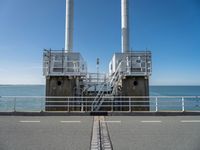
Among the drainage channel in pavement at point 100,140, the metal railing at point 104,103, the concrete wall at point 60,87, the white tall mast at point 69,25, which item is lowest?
the drainage channel in pavement at point 100,140

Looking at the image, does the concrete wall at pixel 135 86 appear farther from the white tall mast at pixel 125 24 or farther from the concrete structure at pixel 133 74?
the white tall mast at pixel 125 24

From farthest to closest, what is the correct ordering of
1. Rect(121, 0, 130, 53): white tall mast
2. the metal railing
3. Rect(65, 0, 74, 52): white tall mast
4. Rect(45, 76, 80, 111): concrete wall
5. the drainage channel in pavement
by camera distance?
Rect(121, 0, 130, 53): white tall mast → Rect(65, 0, 74, 52): white tall mast → Rect(45, 76, 80, 111): concrete wall → the metal railing → the drainage channel in pavement

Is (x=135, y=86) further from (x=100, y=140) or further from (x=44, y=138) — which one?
(x=44, y=138)

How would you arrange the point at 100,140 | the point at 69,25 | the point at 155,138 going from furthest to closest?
the point at 69,25 < the point at 155,138 < the point at 100,140

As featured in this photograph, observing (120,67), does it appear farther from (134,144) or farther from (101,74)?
(134,144)

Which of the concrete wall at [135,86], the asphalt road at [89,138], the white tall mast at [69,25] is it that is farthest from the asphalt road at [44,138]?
the white tall mast at [69,25]

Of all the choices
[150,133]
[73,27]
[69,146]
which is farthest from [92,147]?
[73,27]

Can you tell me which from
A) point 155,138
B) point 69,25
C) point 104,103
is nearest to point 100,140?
point 155,138

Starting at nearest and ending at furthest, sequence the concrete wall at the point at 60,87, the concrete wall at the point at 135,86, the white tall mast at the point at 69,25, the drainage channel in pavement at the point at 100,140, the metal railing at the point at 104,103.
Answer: the drainage channel in pavement at the point at 100,140 < the metal railing at the point at 104,103 < the concrete wall at the point at 60,87 < the concrete wall at the point at 135,86 < the white tall mast at the point at 69,25

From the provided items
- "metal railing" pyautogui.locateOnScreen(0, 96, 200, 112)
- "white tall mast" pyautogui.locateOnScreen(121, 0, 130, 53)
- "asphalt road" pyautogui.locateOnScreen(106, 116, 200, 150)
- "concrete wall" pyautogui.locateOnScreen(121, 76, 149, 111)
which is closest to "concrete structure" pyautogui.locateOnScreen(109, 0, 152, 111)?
"concrete wall" pyautogui.locateOnScreen(121, 76, 149, 111)

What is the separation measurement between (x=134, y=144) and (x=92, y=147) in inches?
46.7

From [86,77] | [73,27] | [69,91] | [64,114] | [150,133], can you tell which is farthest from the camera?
[73,27]

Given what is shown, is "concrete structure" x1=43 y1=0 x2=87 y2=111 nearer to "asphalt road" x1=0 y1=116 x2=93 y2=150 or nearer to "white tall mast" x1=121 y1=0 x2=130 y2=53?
"white tall mast" x1=121 y1=0 x2=130 y2=53

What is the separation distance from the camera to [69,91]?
12.6 m
